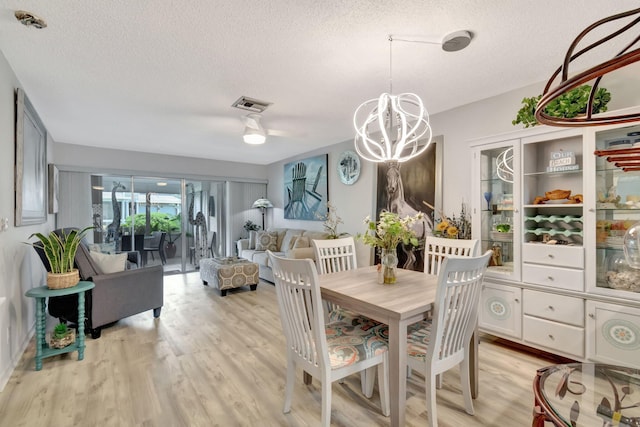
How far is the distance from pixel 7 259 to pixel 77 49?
1.66 metres

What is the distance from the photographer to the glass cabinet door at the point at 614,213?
222 cm

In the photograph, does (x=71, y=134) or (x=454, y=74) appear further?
(x=71, y=134)

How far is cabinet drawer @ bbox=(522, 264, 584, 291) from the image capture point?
7.89 feet

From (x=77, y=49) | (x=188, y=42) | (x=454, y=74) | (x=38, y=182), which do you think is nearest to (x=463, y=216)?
(x=454, y=74)

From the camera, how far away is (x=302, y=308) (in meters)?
1.78

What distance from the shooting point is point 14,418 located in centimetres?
197

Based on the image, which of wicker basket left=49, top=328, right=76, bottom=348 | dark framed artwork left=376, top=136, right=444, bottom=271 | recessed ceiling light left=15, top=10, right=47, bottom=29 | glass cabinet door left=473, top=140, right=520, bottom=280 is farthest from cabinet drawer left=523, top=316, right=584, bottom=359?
recessed ceiling light left=15, top=10, right=47, bottom=29

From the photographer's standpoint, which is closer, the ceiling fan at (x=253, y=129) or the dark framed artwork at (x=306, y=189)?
the ceiling fan at (x=253, y=129)

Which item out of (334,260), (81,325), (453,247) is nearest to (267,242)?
(334,260)

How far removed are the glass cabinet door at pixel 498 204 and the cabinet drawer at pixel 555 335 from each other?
1.36ft

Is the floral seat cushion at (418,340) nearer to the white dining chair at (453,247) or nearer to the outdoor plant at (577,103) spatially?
the white dining chair at (453,247)

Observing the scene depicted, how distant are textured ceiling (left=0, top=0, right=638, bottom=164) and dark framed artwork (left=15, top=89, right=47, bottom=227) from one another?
25 cm

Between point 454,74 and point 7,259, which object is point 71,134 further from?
point 454,74

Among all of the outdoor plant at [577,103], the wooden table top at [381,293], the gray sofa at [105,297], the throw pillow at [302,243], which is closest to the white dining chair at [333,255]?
the wooden table top at [381,293]
